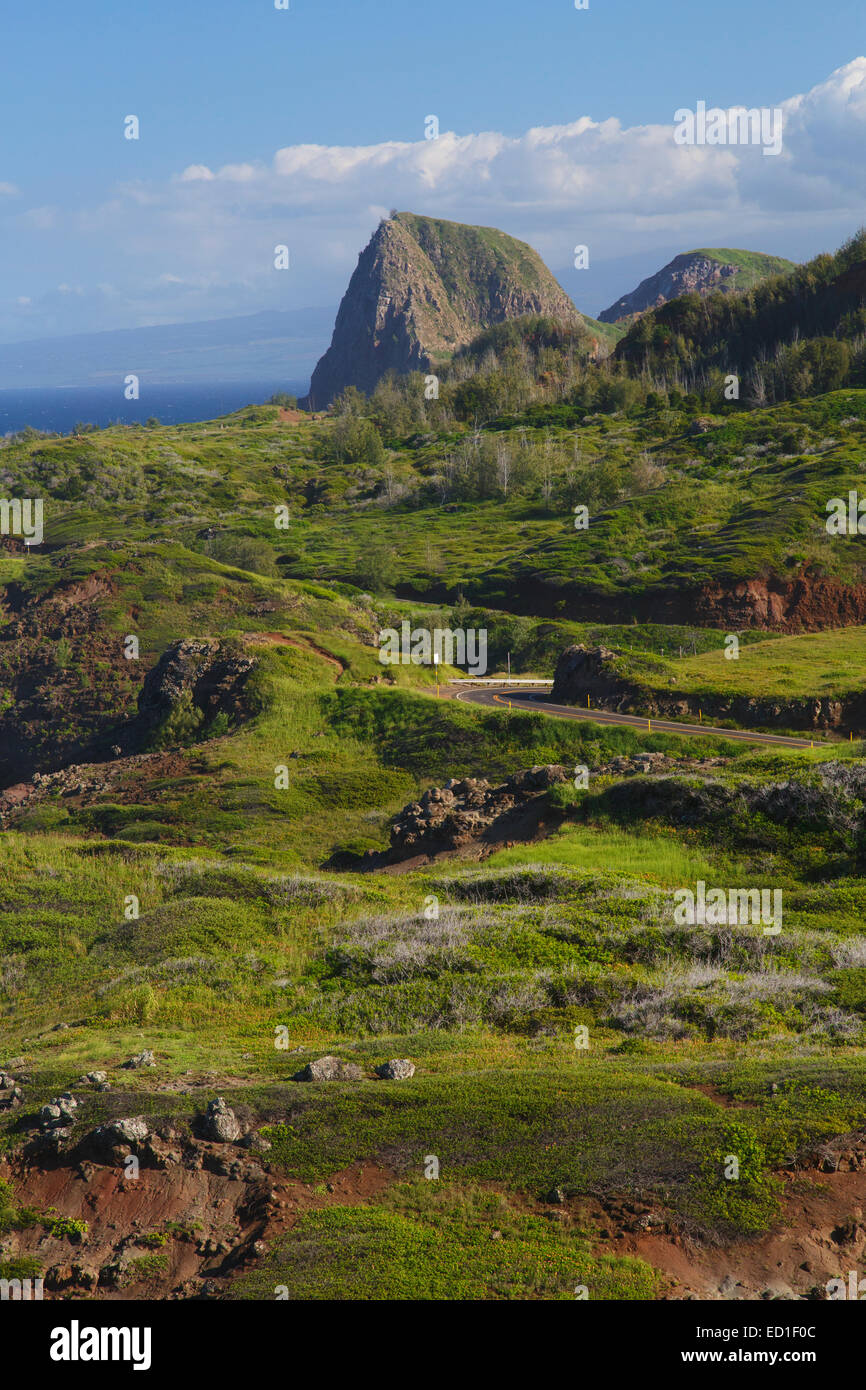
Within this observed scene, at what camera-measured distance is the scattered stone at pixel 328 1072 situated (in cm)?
1565

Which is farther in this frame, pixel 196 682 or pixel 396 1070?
pixel 196 682

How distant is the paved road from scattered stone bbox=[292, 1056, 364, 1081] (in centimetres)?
2845

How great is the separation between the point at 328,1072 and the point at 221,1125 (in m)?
2.47

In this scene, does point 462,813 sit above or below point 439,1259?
below

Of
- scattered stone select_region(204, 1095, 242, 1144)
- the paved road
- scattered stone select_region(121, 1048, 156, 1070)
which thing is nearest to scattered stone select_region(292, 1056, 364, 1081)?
scattered stone select_region(204, 1095, 242, 1144)

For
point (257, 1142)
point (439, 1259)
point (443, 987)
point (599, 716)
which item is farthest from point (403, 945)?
point (599, 716)

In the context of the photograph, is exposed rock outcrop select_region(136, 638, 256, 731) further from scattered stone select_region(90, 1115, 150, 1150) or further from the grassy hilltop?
scattered stone select_region(90, 1115, 150, 1150)

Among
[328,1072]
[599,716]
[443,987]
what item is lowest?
[443,987]

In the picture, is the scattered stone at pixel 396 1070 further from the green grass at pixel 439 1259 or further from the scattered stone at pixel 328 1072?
the green grass at pixel 439 1259

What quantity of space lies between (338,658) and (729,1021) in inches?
1615

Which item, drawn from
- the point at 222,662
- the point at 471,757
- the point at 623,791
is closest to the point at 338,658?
the point at 222,662

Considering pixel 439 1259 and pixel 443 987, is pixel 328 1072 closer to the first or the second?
pixel 443 987

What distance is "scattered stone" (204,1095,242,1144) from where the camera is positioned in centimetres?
1362

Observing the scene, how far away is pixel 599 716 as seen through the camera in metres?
47.8
